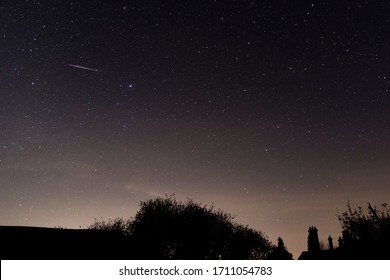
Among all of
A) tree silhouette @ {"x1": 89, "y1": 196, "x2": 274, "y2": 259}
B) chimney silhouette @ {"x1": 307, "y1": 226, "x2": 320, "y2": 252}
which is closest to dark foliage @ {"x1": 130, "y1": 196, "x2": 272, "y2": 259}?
tree silhouette @ {"x1": 89, "y1": 196, "x2": 274, "y2": 259}

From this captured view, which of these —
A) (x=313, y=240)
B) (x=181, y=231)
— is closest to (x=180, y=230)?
(x=181, y=231)

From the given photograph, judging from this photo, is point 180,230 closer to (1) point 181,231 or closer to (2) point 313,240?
(1) point 181,231

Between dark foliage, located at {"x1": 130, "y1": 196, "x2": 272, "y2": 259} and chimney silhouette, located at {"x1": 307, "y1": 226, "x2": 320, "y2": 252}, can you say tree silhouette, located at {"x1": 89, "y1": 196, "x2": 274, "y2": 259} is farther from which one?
chimney silhouette, located at {"x1": 307, "y1": 226, "x2": 320, "y2": 252}

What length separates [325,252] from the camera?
4384 centimetres

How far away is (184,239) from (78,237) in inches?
1139

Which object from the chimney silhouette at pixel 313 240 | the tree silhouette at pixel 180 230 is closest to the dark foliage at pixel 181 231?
the tree silhouette at pixel 180 230

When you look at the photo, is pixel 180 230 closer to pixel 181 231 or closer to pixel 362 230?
pixel 181 231

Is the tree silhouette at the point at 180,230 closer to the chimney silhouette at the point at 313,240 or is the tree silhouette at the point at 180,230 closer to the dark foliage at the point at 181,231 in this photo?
the dark foliage at the point at 181,231

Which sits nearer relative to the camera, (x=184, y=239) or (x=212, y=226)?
(x=184, y=239)
